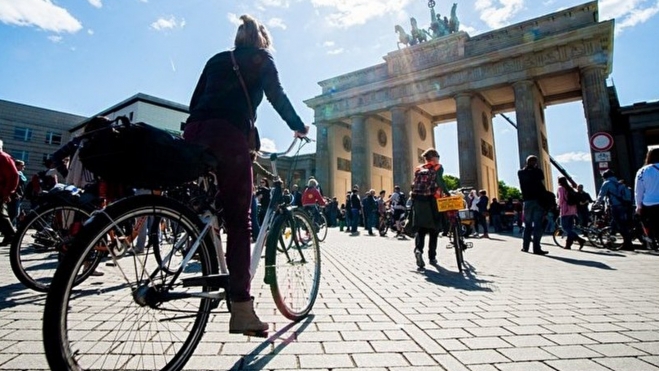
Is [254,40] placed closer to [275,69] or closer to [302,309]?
[275,69]

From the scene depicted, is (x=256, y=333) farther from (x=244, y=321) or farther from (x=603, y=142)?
(x=603, y=142)

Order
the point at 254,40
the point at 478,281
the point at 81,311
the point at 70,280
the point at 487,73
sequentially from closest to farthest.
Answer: the point at 70,280
the point at 254,40
the point at 81,311
the point at 478,281
the point at 487,73

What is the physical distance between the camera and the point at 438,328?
2328 millimetres

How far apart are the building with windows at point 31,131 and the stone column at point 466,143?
43747mm

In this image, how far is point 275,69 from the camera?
218 cm

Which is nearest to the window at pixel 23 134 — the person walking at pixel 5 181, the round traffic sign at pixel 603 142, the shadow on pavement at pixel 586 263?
the person walking at pixel 5 181

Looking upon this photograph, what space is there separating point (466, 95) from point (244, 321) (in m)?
28.3

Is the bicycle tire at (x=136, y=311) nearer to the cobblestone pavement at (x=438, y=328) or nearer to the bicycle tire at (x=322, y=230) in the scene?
the cobblestone pavement at (x=438, y=328)

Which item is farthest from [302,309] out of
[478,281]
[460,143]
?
[460,143]

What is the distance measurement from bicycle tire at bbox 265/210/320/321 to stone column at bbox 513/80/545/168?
23.5 metres

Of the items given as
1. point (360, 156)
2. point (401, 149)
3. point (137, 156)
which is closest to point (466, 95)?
point (401, 149)

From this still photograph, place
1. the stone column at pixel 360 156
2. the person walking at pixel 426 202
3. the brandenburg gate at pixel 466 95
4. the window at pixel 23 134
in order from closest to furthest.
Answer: the person walking at pixel 426 202
the brandenburg gate at pixel 466 95
the stone column at pixel 360 156
the window at pixel 23 134

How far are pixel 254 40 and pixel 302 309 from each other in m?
1.97

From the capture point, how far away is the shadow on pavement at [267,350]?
1.70 metres
